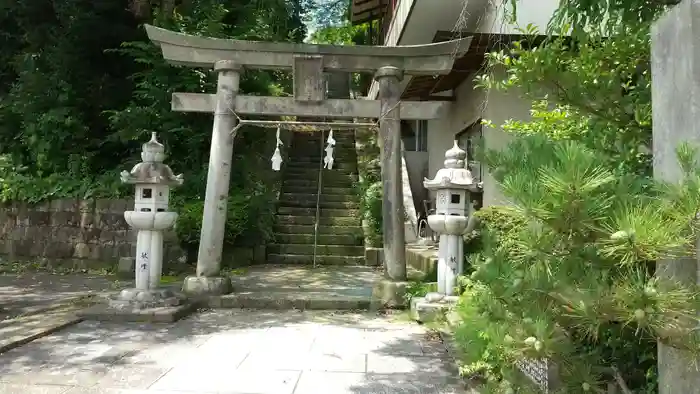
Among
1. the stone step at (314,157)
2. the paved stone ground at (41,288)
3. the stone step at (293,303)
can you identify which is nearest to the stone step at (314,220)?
the stone step at (314,157)

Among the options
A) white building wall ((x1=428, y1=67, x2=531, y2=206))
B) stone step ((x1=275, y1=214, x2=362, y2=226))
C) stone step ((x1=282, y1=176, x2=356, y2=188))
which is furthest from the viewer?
stone step ((x1=282, y1=176, x2=356, y2=188))

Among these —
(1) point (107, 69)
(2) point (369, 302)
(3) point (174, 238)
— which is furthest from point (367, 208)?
(1) point (107, 69)

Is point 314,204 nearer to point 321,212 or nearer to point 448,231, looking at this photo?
point 321,212

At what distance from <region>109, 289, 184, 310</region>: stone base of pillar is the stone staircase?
4.98 metres

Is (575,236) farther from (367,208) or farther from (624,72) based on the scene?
(367,208)

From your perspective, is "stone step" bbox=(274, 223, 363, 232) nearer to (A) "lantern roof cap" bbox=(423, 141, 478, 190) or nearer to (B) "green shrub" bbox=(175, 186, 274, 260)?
(B) "green shrub" bbox=(175, 186, 274, 260)

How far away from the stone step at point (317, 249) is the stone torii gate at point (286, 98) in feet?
13.7

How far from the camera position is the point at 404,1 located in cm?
961

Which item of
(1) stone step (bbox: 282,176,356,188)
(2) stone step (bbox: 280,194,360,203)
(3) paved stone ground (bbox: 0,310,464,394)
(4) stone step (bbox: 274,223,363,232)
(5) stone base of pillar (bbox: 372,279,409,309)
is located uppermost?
(1) stone step (bbox: 282,176,356,188)

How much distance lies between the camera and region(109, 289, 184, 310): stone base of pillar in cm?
657

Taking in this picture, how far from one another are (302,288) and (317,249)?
11.0 ft

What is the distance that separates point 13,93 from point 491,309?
1482 centimetres

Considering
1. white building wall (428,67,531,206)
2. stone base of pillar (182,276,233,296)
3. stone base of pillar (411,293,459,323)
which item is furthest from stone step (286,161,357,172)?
stone base of pillar (411,293,459,323)

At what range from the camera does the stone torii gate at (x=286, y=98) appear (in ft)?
24.9
